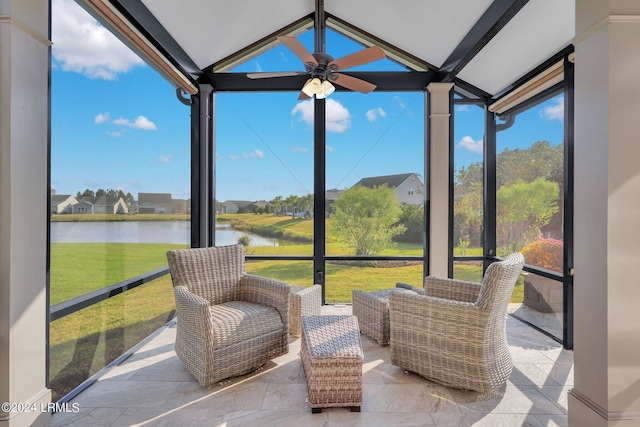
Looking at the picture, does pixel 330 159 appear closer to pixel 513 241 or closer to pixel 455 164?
pixel 455 164

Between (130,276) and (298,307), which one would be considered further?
(298,307)

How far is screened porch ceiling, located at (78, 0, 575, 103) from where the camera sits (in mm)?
2826

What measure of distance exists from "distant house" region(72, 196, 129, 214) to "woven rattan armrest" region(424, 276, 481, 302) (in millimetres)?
2698

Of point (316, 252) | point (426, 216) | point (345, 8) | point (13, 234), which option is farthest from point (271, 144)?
point (13, 234)

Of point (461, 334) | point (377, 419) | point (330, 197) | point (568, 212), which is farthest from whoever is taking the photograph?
point (330, 197)

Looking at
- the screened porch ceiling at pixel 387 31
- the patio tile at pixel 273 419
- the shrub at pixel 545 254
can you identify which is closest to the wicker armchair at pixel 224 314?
the patio tile at pixel 273 419

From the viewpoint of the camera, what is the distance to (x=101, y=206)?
256 centimetres

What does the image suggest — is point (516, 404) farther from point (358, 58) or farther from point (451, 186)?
point (358, 58)

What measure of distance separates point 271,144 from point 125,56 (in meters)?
1.87

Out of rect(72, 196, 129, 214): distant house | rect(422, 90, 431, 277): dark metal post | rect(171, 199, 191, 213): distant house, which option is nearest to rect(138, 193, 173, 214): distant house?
rect(171, 199, 191, 213): distant house

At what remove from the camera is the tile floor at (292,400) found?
1981 mm

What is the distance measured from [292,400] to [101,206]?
203cm

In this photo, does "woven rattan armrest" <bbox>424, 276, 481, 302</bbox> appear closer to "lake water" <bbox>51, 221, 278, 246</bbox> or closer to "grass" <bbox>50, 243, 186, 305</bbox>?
"lake water" <bbox>51, 221, 278, 246</bbox>

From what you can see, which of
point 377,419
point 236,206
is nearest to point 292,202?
→ point 236,206
